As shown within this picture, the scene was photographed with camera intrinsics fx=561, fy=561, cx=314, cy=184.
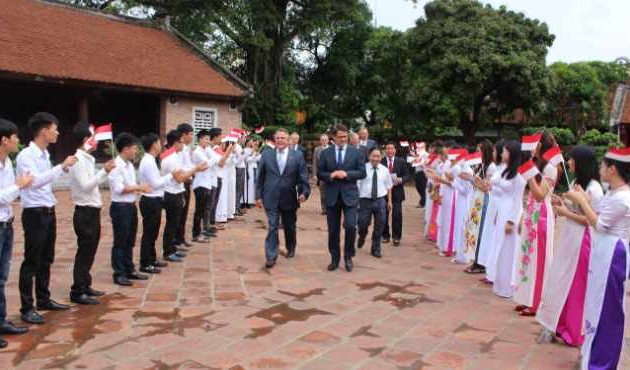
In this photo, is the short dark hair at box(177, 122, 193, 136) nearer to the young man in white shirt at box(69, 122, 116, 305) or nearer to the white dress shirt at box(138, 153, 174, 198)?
the white dress shirt at box(138, 153, 174, 198)

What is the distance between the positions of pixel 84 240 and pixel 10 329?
3.48 feet

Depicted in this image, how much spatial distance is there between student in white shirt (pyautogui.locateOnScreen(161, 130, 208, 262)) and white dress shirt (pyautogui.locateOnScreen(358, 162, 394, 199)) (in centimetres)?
230

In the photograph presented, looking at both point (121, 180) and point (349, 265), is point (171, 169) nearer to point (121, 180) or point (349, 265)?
point (121, 180)

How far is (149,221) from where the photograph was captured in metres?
6.42

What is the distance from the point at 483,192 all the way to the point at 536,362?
3.06 metres

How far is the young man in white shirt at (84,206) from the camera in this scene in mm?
5188

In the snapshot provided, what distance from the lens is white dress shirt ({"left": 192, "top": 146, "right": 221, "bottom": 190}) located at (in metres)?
8.59

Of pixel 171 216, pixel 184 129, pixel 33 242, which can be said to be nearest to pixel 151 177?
pixel 171 216

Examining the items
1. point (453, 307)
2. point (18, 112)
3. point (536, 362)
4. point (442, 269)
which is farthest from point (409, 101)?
point (536, 362)

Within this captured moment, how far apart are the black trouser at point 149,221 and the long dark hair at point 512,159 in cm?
390

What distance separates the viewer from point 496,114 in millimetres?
21984

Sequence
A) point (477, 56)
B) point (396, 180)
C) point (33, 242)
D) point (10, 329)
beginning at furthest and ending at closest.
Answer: point (477, 56) → point (396, 180) → point (33, 242) → point (10, 329)

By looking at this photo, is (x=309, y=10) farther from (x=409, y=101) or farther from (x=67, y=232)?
(x=67, y=232)

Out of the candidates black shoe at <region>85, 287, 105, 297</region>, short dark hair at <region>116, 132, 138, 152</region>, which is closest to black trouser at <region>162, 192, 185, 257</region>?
short dark hair at <region>116, 132, 138, 152</region>
